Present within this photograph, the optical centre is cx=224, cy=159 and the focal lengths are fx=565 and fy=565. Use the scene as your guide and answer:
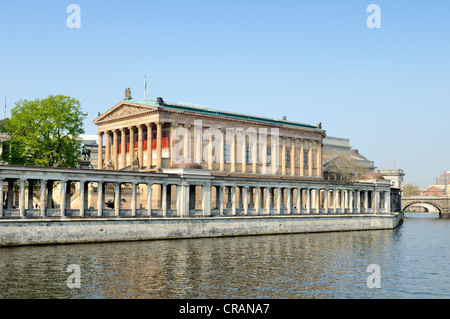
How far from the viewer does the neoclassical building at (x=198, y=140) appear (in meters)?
83.8

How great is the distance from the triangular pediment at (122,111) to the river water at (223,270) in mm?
34111

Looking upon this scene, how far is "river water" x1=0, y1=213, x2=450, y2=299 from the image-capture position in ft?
98.6

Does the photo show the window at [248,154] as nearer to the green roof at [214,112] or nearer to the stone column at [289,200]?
the green roof at [214,112]

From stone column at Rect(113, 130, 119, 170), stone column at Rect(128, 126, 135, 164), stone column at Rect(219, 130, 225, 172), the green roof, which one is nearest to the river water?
→ the green roof

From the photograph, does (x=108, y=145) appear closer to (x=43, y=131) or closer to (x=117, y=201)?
(x=43, y=131)

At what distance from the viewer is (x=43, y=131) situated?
227 feet

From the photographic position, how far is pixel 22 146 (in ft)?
225

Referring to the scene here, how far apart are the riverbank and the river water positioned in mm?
2032

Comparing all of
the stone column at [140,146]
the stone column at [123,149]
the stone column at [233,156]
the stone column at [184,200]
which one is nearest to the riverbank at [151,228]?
the stone column at [184,200]

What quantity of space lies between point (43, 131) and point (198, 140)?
2536 cm

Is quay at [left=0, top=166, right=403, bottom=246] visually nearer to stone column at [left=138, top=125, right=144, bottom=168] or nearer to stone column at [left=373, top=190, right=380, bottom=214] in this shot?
stone column at [left=373, top=190, right=380, bottom=214]

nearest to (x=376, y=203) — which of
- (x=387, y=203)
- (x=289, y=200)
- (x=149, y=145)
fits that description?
(x=387, y=203)

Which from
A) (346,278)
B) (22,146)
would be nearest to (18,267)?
(346,278)

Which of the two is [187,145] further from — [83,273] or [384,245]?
[83,273]
